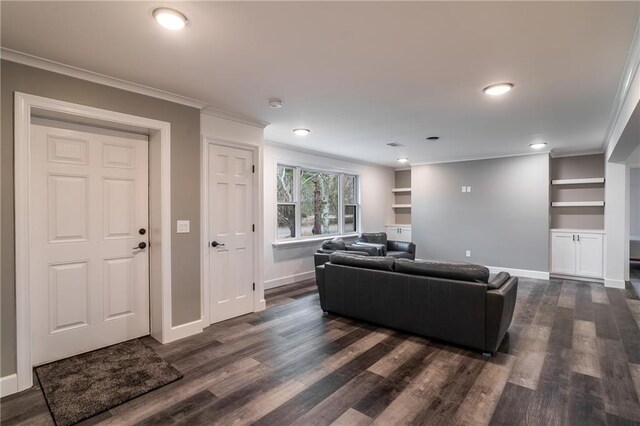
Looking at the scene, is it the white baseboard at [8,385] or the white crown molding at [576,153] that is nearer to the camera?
the white baseboard at [8,385]

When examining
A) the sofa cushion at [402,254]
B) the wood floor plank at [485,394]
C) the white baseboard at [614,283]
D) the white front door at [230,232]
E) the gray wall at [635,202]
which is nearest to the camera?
the wood floor plank at [485,394]

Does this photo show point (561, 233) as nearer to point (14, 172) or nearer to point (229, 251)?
point (229, 251)

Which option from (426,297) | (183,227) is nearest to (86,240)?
(183,227)

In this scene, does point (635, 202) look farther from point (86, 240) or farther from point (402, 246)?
point (86, 240)

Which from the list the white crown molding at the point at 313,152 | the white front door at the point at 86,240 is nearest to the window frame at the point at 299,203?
the white crown molding at the point at 313,152

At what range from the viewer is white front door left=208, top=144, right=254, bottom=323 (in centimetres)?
366

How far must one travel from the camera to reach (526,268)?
6.08 metres

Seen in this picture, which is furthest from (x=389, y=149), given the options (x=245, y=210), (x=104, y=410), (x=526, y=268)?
(x=104, y=410)

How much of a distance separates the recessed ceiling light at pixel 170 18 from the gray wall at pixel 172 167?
127 centimetres

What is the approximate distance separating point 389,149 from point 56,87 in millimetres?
4740

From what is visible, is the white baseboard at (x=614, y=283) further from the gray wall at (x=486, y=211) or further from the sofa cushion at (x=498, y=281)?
the sofa cushion at (x=498, y=281)

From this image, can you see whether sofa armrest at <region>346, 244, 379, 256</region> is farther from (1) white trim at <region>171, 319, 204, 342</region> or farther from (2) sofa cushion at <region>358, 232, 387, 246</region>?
(1) white trim at <region>171, 319, 204, 342</region>

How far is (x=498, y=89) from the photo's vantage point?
2854mm

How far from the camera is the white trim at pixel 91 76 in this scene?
90.1 inches
